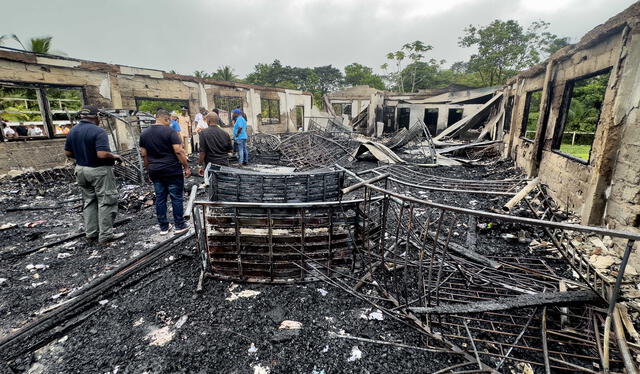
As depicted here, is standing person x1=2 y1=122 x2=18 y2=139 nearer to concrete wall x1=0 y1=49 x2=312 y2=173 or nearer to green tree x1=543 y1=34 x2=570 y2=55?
concrete wall x1=0 y1=49 x2=312 y2=173

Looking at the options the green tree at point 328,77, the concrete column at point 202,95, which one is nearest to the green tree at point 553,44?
the concrete column at point 202,95

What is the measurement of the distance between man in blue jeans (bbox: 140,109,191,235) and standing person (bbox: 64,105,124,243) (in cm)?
43

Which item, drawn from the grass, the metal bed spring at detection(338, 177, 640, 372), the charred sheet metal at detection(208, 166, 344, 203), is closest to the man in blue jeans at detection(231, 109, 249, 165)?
the charred sheet metal at detection(208, 166, 344, 203)

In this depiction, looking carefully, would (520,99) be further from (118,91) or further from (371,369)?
(118,91)

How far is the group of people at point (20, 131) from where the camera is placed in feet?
A: 21.4

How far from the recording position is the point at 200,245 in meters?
2.74

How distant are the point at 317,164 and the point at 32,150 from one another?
7.25 m

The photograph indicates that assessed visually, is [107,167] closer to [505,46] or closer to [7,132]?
[7,132]

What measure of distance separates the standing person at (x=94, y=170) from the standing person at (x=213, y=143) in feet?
5.98

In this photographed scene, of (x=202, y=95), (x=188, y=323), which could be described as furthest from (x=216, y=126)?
(x=202, y=95)

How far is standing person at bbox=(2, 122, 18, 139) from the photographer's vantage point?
6.44m

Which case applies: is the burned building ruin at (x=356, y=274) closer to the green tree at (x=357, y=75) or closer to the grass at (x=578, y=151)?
the grass at (x=578, y=151)

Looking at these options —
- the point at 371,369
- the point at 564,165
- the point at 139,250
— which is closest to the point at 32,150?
the point at 139,250

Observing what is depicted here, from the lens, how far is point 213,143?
5277 millimetres
